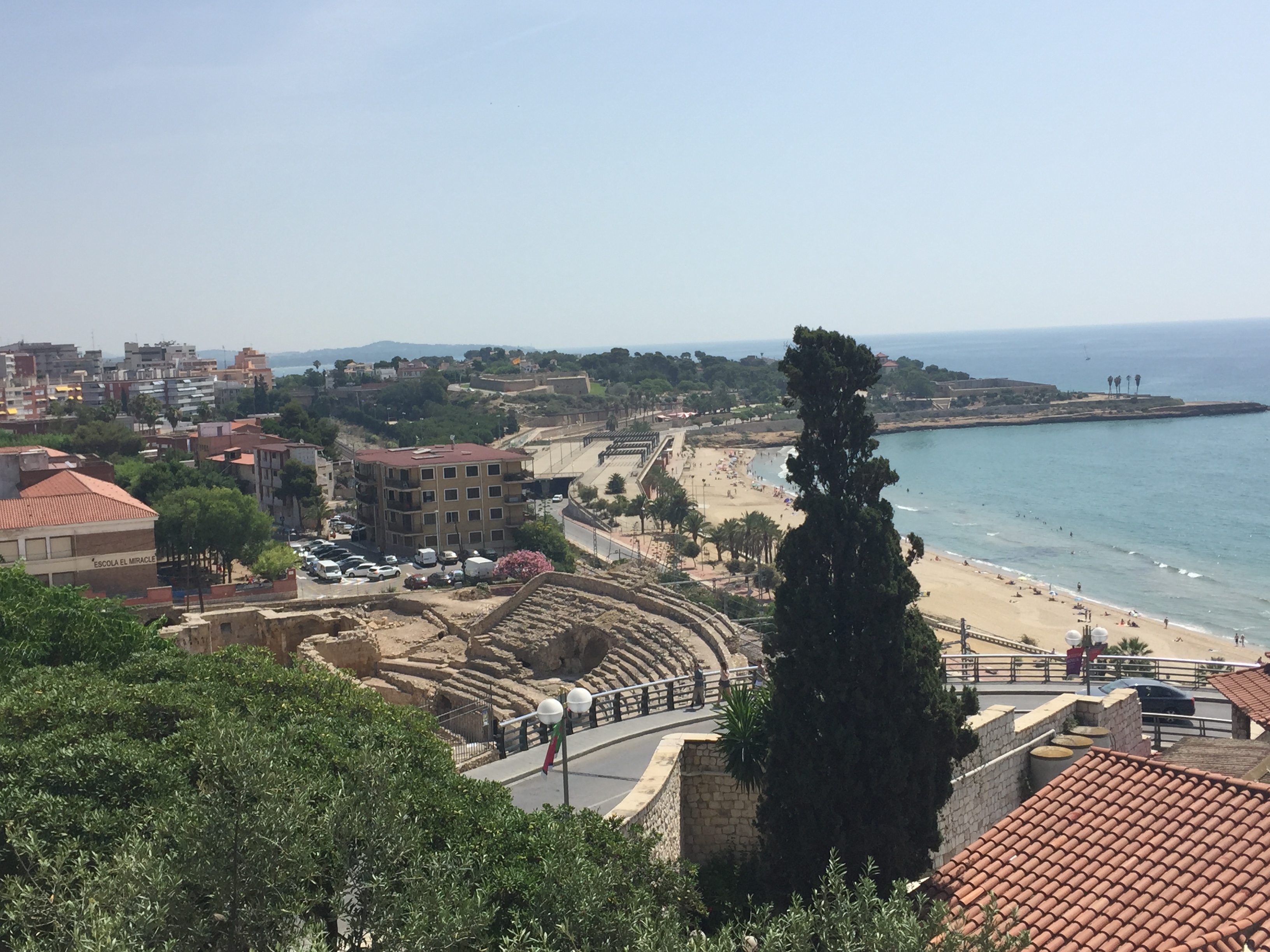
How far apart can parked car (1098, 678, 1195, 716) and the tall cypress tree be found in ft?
20.3

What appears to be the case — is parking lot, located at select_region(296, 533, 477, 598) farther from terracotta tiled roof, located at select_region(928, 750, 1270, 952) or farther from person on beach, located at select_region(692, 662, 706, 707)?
terracotta tiled roof, located at select_region(928, 750, 1270, 952)

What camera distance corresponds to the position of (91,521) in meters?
36.4

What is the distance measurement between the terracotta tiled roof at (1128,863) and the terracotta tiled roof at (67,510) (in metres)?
33.7

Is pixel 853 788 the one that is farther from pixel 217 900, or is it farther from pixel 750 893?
pixel 217 900

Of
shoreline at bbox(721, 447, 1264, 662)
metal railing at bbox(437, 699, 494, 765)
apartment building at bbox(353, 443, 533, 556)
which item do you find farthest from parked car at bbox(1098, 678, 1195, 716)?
apartment building at bbox(353, 443, 533, 556)

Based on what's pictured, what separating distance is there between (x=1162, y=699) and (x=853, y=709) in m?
7.81

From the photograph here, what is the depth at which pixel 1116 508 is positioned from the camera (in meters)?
85.3

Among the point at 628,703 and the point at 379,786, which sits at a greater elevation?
the point at 379,786

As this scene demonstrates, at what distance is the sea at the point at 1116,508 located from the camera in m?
59.6

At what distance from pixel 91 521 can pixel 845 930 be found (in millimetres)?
35315

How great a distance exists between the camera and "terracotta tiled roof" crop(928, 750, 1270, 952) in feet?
27.1

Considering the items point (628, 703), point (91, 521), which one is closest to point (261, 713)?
point (628, 703)

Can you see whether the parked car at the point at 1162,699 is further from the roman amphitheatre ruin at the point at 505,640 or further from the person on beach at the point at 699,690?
the roman amphitheatre ruin at the point at 505,640

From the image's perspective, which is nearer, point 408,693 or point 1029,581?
point 408,693
